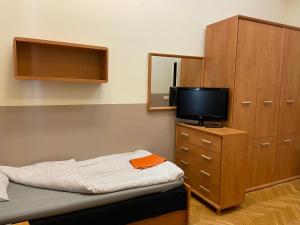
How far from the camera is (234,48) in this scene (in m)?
2.62

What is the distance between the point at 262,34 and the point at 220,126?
47.5 inches

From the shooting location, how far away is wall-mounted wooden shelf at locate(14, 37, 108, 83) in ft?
7.16

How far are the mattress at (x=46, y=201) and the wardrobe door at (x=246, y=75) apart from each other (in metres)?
1.39

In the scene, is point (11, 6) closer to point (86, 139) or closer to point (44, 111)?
point (44, 111)

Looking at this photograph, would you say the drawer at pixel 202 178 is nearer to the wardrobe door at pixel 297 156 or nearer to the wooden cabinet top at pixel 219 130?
the wooden cabinet top at pixel 219 130

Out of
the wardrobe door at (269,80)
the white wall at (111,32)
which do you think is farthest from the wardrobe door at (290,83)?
the white wall at (111,32)

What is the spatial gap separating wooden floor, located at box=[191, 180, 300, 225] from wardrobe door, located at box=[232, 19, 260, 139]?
0.86 metres

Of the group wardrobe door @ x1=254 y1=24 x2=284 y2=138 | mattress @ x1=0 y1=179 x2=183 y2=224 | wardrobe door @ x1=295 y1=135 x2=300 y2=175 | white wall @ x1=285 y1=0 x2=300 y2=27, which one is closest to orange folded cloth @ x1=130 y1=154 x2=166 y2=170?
mattress @ x1=0 y1=179 x2=183 y2=224

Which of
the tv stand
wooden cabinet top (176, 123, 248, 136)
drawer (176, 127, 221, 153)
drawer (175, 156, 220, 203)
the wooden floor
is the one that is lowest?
the wooden floor

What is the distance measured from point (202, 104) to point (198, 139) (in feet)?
1.43

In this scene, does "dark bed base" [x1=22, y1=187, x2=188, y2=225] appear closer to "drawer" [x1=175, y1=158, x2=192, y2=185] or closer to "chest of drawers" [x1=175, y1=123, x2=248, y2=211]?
"chest of drawers" [x1=175, y1=123, x2=248, y2=211]

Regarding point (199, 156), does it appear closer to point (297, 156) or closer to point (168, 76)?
point (168, 76)

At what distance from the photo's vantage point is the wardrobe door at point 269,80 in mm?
2865

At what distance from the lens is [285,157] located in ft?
10.9
